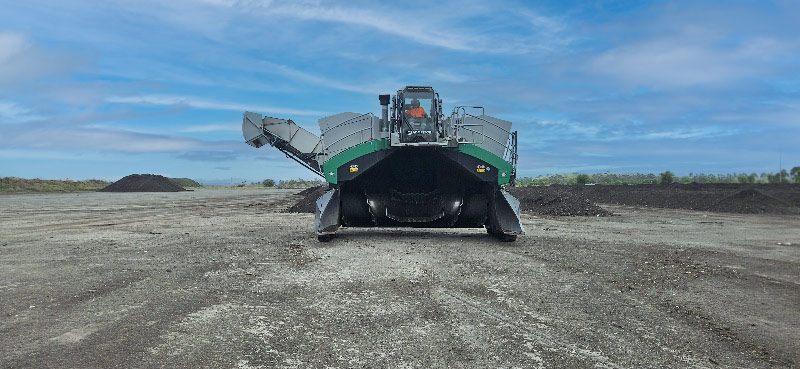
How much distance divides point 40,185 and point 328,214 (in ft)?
180

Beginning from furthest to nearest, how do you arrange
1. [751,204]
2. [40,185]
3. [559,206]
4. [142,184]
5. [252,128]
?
[142,184] < [40,185] < [751,204] < [559,206] < [252,128]

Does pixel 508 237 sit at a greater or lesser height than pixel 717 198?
lesser

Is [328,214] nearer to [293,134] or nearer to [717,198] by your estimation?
[293,134]

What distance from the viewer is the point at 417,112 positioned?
40.2 ft

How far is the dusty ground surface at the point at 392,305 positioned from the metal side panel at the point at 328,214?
39cm

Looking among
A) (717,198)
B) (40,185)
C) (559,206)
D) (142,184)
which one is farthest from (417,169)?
(142,184)

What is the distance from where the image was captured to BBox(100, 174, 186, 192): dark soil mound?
58375mm

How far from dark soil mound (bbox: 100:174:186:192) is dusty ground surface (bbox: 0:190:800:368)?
5354cm

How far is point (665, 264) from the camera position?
8.88 meters

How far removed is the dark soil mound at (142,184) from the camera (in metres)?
58.4

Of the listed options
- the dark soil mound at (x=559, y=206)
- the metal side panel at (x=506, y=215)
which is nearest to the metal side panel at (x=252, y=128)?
the metal side panel at (x=506, y=215)

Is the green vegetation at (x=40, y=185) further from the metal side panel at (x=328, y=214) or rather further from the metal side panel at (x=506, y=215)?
the metal side panel at (x=506, y=215)

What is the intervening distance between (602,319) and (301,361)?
3.04 meters

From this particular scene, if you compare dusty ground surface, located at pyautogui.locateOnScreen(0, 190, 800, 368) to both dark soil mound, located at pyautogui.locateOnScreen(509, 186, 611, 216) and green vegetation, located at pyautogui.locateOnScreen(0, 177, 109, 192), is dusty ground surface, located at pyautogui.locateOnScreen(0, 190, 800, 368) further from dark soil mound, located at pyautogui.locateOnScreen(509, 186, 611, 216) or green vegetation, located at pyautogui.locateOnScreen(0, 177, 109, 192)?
green vegetation, located at pyautogui.locateOnScreen(0, 177, 109, 192)
